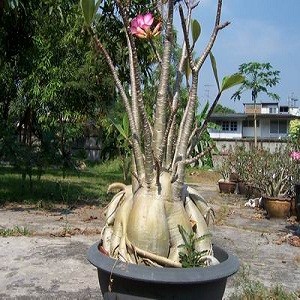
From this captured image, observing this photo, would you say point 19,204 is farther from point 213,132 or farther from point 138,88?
point 213,132

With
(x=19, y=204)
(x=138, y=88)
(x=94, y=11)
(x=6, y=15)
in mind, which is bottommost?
(x=19, y=204)

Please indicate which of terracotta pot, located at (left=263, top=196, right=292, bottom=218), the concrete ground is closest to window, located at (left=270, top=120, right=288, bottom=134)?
terracotta pot, located at (left=263, top=196, right=292, bottom=218)

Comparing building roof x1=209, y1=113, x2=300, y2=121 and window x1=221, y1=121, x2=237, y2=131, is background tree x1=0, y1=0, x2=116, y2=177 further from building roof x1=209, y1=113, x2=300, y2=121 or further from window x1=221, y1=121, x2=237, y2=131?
window x1=221, y1=121, x2=237, y2=131

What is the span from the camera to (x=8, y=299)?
3.17 metres

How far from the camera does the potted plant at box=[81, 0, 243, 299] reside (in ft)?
6.13

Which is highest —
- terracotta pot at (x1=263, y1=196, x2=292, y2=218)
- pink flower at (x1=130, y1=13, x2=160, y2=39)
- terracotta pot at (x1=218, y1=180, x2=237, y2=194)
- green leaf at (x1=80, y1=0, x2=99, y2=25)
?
green leaf at (x1=80, y1=0, x2=99, y2=25)

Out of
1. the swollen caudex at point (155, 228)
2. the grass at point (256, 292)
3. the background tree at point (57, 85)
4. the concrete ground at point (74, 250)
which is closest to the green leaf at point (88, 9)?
the swollen caudex at point (155, 228)

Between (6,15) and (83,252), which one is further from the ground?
(6,15)

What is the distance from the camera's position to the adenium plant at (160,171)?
206 cm

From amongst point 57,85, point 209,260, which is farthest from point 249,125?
point 209,260

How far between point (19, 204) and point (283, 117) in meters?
32.4

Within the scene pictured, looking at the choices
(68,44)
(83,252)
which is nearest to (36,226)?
(83,252)

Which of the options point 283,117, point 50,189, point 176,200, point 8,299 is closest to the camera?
point 176,200

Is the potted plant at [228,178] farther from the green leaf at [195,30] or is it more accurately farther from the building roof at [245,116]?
the building roof at [245,116]
